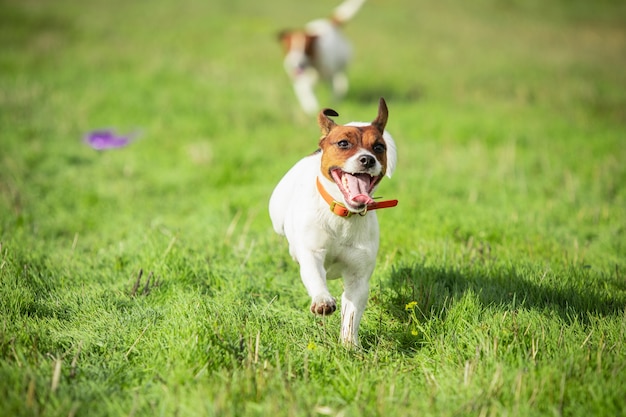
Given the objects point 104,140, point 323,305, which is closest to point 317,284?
point 323,305

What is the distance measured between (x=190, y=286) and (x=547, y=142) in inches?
257

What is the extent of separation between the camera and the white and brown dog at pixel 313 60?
11.0m

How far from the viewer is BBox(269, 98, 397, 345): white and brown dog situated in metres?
2.94

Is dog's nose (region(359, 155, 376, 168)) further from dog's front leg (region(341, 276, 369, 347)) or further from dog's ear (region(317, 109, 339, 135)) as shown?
dog's front leg (region(341, 276, 369, 347))

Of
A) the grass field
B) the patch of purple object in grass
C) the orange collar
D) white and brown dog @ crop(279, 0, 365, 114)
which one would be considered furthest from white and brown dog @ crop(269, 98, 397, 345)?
white and brown dog @ crop(279, 0, 365, 114)

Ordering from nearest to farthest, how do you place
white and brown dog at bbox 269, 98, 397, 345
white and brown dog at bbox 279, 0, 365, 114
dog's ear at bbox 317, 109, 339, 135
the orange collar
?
white and brown dog at bbox 269, 98, 397, 345 → the orange collar → dog's ear at bbox 317, 109, 339, 135 → white and brown dog at bbox 279, 0, 365, 114

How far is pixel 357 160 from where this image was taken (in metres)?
2.87

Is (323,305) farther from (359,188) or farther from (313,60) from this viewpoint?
(313,60)

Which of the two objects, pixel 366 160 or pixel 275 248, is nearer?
pixel 366 160

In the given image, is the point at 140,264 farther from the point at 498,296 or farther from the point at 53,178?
the point at 53,178

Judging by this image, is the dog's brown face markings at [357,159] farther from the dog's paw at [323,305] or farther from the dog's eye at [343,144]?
the dog's paw at [323,305]

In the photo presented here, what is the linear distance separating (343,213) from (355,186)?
0.21 metres

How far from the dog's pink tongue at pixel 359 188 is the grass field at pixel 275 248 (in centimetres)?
88

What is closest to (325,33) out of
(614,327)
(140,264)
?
(140,264)
